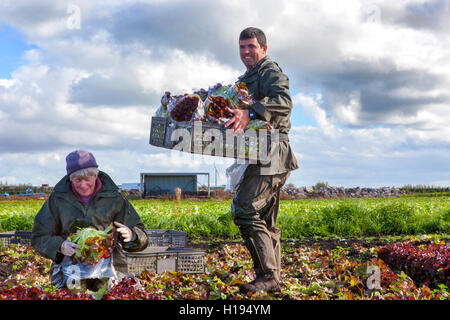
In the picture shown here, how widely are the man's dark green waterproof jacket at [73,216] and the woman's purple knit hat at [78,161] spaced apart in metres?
0.27

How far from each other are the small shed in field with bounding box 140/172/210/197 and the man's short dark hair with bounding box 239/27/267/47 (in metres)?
30.8

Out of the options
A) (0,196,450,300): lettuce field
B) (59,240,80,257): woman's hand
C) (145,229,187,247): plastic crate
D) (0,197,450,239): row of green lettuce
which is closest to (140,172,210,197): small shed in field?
(0,197,450,239): row of green lettuce

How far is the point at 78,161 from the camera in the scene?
3.87 m

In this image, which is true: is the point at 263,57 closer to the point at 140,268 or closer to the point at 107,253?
the point at 107,253

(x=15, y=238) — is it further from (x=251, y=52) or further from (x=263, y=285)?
(x=251, y=52)

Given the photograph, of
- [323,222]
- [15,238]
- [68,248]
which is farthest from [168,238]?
[323,222]

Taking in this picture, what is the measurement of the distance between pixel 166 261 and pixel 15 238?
4.22 metres

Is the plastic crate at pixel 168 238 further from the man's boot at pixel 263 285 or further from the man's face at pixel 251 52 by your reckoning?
the man's face at pixel 251 52

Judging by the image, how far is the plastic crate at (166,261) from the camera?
5.75 metres

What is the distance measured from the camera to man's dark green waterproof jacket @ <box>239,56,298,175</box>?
4.58 meters

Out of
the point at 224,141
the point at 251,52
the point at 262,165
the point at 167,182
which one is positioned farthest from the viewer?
the point at 167,182

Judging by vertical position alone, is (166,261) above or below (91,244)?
below

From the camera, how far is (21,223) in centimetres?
1115

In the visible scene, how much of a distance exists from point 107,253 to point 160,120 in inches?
61.4
